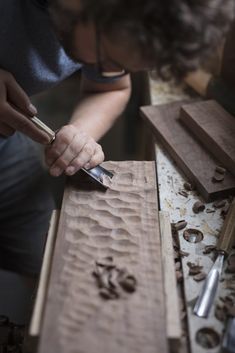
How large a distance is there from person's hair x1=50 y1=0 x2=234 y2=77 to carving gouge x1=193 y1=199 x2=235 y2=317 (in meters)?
0.34

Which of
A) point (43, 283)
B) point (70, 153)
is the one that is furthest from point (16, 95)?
point (43, 283)

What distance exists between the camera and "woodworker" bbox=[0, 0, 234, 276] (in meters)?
0.50

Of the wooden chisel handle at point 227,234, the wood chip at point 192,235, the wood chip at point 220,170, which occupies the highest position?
the wood chip at point 220,170

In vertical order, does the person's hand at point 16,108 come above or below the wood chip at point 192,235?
above

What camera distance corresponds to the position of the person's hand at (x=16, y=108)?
766 mm

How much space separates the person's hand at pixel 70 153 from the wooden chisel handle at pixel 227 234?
25 centimetres

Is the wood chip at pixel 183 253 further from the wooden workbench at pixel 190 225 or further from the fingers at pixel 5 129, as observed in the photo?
the fingers at pixel 5 129

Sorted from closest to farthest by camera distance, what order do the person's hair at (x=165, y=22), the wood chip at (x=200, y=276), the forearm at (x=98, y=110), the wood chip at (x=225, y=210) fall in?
1. the person's hair at (x=165, y=22)
2. the wood chip at (x=200, y=276)
3. the wood chip at (x=225, y=210)
4. the forearm at (x=98, y=110)

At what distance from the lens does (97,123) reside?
95 cm

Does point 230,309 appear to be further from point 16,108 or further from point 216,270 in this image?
point 16,108

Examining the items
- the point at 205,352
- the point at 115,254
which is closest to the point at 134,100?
the point at 115,254

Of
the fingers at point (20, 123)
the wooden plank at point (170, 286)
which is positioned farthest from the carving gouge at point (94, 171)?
the wooden plank at point (170, 286)

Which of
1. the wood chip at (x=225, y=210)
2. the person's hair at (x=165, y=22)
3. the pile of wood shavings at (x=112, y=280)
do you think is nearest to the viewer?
the person's hair at (x=165, y=22)

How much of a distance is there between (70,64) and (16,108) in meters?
0.17
